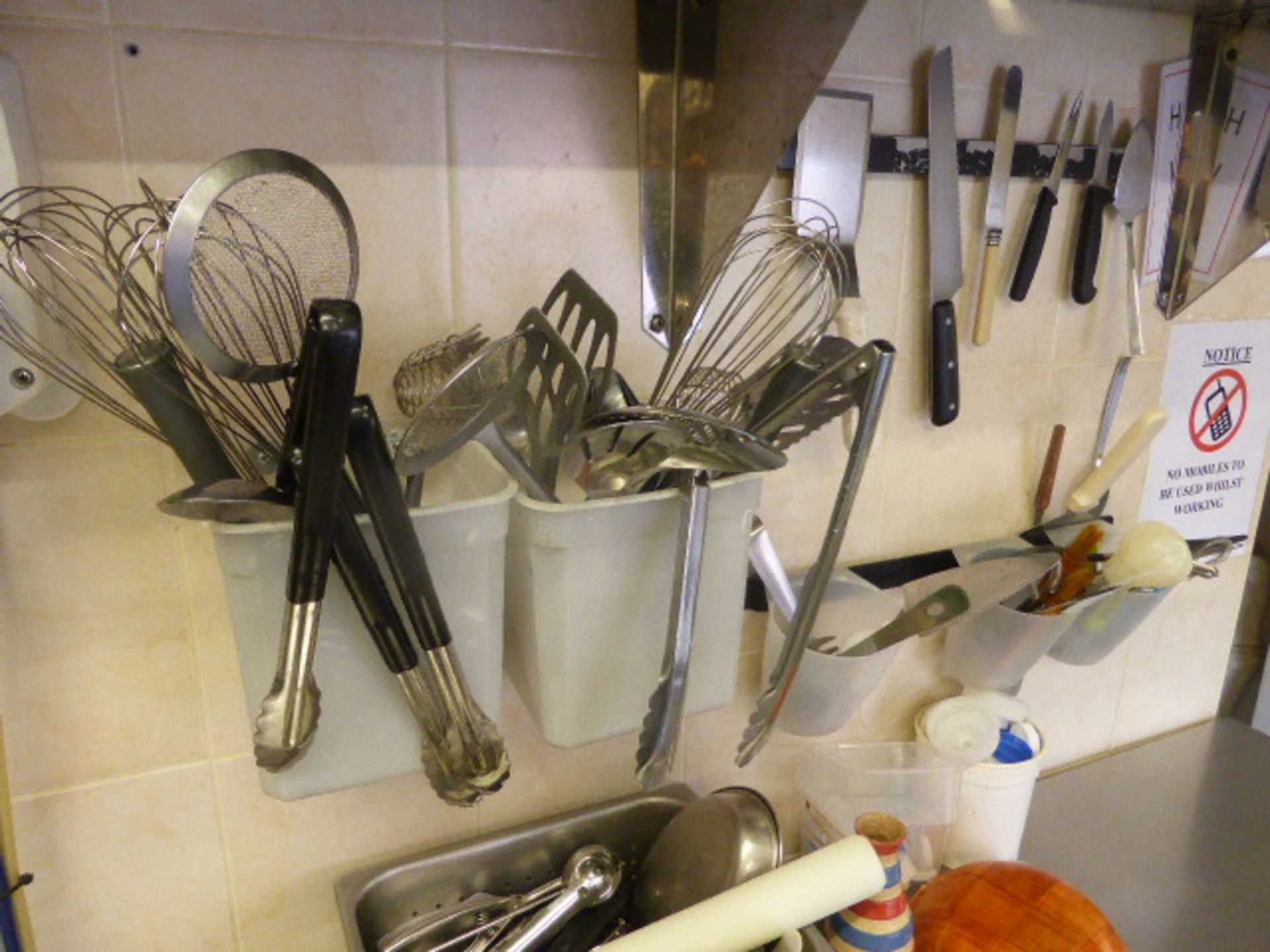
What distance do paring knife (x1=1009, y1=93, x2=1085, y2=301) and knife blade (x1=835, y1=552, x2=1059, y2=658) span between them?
0.22m

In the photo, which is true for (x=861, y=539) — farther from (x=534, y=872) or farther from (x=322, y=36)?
(x=322, y=36)

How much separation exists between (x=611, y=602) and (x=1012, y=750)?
0.46 m

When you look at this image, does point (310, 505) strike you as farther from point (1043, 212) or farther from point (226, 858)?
point (1043, 212)

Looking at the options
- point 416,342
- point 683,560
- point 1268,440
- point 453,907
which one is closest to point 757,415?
point 683,560

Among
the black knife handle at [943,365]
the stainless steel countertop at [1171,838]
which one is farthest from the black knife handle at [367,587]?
the stainless steel countertop at [1171,838]

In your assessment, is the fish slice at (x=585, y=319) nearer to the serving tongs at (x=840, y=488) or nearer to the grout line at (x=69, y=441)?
the serving tongs at (x=840, y=488)

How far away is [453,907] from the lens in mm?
623

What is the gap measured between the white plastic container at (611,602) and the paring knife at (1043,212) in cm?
36

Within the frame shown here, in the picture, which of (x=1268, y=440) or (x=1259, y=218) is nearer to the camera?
(x=1259, y=218)

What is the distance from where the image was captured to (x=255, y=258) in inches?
16.9

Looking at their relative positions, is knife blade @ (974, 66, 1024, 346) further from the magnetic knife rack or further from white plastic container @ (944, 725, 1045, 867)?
white plastic container @ (944, 725, 1045, 867)

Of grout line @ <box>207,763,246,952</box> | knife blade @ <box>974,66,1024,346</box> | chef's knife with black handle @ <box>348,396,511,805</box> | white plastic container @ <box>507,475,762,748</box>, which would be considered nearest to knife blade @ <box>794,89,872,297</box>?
knife blade @ <box>974,66,1024,346</box>

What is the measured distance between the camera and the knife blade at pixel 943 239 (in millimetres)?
649

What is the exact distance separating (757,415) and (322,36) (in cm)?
32
